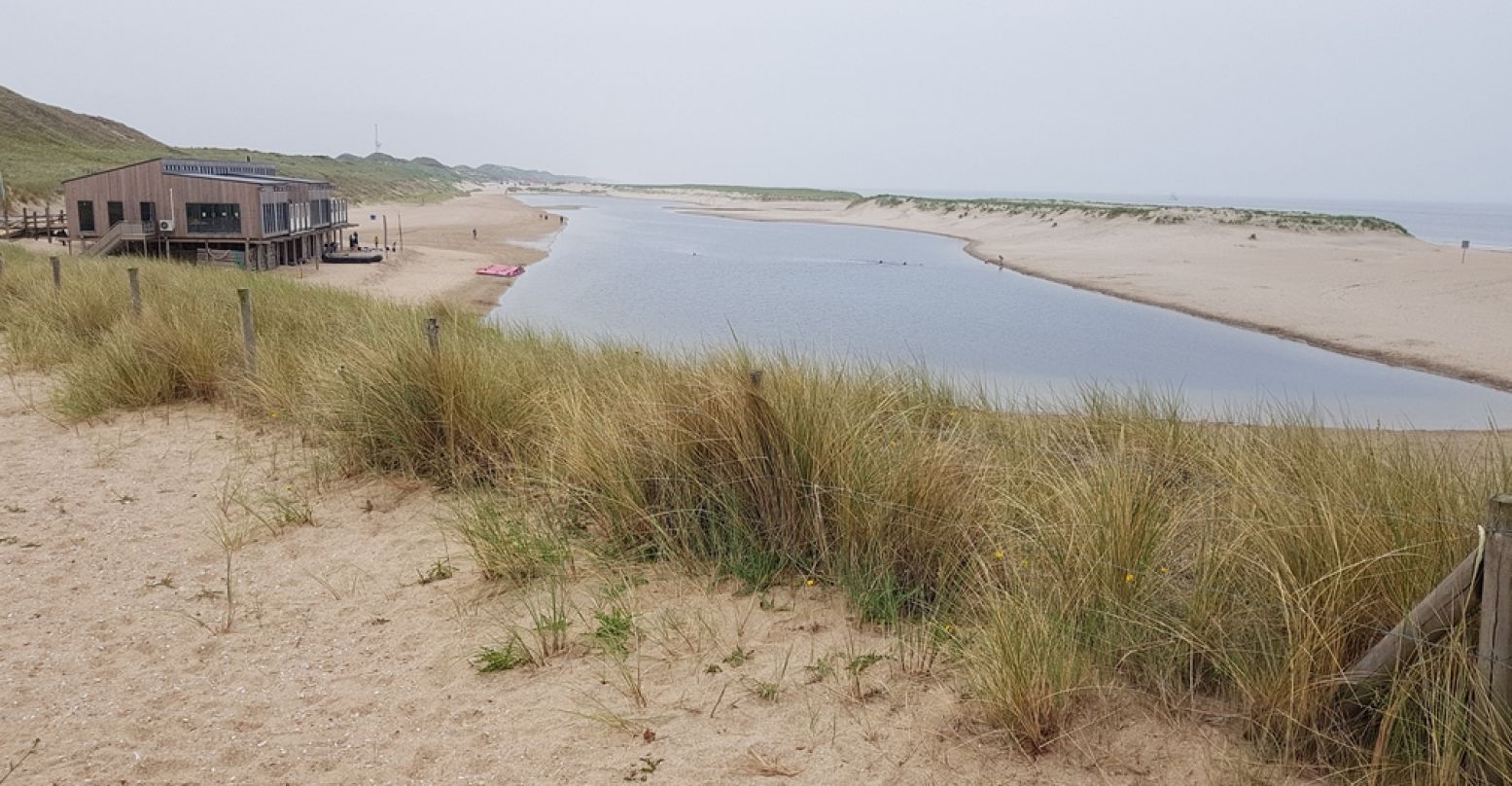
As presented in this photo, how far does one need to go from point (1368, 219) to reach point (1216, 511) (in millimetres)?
50148

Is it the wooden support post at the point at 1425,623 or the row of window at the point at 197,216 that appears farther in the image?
the row of window at the point at 197,216

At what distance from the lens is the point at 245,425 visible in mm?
7695

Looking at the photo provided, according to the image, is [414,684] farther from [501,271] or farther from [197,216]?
[197,216]

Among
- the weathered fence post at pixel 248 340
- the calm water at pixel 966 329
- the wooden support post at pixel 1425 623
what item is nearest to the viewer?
the wooden support post at pixel 1425 623

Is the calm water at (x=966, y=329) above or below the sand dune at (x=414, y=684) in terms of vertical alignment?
below

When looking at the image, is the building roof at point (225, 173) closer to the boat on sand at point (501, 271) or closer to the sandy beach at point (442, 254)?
the sandy beach at point (442, 254)

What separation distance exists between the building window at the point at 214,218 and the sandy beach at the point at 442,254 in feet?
6.57

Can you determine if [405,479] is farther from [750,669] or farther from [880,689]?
[880,689]

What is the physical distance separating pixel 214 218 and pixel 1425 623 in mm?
34456

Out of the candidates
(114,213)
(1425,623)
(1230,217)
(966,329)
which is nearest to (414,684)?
(1425,623)

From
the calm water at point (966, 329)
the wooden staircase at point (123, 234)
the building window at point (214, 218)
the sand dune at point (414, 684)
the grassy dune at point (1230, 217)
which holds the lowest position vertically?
the calm water at point (966, 329)

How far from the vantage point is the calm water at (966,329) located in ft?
51.1

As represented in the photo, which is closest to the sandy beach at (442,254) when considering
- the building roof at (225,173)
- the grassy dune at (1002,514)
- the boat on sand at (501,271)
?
the boat on sand at (501,271)

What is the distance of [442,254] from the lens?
1638 inches
